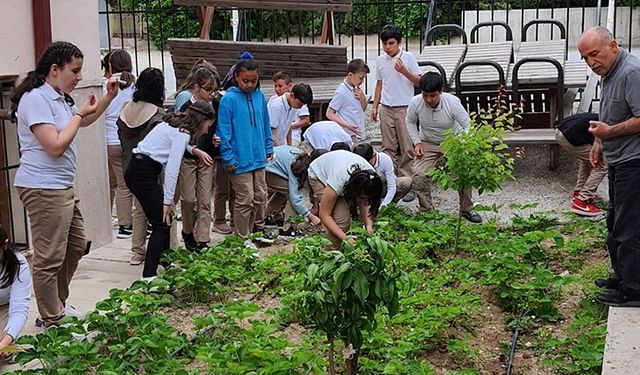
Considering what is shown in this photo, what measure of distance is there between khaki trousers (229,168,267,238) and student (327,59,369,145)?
6.02 ft

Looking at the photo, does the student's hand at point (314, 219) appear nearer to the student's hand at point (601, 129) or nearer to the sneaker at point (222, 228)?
the sneaker at point (222, 228)

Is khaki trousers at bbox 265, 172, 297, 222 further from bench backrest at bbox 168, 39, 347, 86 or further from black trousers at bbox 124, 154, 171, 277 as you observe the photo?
bench backrest at bbox 168, 39, 347, 86

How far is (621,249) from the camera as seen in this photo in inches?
244

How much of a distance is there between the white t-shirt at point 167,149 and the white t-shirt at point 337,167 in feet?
3.45

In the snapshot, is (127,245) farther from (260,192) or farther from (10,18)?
(10,18)

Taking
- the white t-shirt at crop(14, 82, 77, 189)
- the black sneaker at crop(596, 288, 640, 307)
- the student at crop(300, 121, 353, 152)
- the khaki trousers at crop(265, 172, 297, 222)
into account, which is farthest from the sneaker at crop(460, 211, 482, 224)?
the white t-shirt at crop(14, 82, 77, 189)

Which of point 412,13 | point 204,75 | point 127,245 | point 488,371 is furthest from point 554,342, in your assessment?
point 412,13

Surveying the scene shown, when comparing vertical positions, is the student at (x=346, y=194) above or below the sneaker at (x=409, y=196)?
above

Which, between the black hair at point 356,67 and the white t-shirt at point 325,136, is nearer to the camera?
the white t-shirt at point 325,136

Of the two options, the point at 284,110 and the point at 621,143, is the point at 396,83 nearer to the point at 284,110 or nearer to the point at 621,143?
the point at 284,110

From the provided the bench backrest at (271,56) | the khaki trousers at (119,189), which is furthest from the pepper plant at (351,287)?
the bench backrest at (271,56)

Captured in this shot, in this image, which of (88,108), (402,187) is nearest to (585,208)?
(402,187)

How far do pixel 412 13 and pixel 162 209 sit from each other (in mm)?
16821

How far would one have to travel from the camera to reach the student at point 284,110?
9.32 metres
